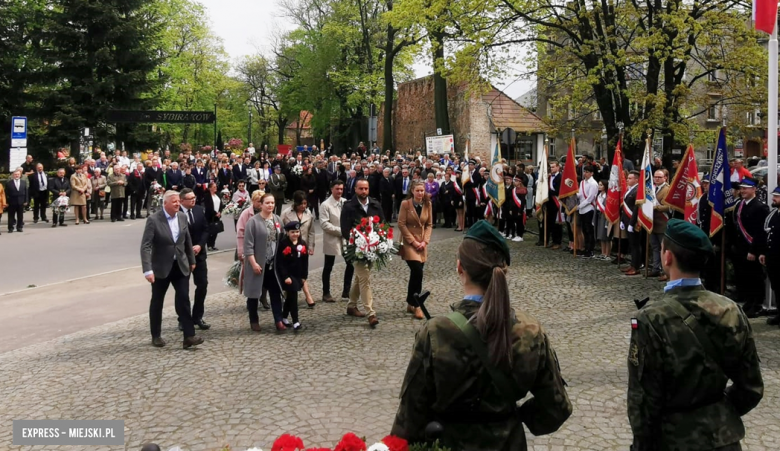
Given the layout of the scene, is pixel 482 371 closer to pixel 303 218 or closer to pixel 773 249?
pixel 303 218

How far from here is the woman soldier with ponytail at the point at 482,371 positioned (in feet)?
9.00

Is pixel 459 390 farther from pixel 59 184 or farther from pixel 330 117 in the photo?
pixel 330 117

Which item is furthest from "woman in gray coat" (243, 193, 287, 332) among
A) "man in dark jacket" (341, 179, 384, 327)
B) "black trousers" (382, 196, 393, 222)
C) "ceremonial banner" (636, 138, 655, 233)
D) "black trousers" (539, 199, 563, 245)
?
"black trousers" (382, 196, 393, 222)

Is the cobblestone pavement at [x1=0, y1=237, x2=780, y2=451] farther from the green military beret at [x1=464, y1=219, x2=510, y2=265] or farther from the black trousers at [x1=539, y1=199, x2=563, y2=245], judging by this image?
the black trousers at [x1=539, y1=199, x2=563, y2=245]

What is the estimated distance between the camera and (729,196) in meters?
11.1

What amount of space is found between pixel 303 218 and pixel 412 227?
5.81ft

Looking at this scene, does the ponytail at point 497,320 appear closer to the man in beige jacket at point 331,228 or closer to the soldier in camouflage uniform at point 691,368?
the soldier in camouflage uniform at point 691,368

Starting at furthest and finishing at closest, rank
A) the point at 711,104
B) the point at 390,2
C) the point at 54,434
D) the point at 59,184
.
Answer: the point at 390,2 → the point at 59,184 → the point at 711,104 → the point at 54,434

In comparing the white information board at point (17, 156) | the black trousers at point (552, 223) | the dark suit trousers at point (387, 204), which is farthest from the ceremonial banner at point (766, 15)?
the white information board at point (17, 156)

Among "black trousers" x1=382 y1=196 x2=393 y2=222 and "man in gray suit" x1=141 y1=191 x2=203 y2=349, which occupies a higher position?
"black trousers" x1=382 y1=196 x2=393 y2=222

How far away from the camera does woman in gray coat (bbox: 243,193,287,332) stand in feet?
30.6

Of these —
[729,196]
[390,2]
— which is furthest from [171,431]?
[390,2]

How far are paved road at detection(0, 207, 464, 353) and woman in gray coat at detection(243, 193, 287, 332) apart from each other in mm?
2488

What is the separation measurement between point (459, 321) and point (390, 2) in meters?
41.8
